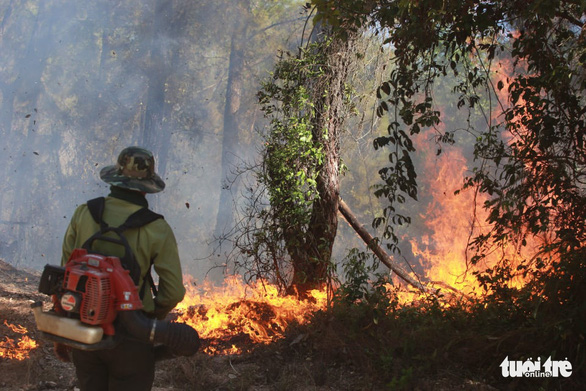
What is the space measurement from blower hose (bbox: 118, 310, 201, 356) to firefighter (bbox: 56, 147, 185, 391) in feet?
0.50

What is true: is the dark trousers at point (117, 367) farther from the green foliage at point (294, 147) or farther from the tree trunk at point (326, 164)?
the tree trunk at point (326, 164)

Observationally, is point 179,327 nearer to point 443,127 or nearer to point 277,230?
point 277,230

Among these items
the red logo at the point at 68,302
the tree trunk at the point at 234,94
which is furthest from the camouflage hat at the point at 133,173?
the tree trunk at the point at 234,94

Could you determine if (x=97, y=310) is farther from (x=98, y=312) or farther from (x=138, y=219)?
(x=138, y=219)

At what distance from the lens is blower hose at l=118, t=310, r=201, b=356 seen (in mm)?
2578

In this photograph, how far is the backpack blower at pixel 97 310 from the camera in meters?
2.52

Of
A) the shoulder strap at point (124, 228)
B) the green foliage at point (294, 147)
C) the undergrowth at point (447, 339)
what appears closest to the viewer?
the shoulder strap at point (124, 228)

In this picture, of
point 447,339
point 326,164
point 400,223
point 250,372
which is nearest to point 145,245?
point 250,372

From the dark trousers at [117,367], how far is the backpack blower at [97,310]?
0.49 feet

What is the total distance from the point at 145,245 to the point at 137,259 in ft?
0.28

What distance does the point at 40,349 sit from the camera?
5.74 metres

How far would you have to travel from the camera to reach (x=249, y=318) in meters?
7.05

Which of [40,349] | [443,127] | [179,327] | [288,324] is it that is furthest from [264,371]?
[443,127]

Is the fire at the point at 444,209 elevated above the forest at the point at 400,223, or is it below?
above
